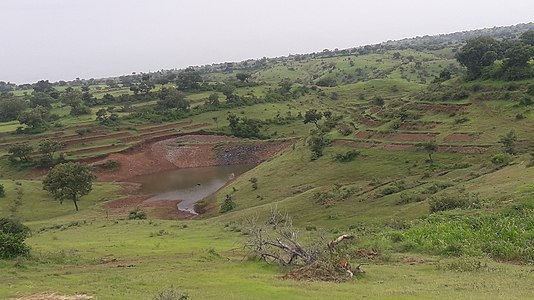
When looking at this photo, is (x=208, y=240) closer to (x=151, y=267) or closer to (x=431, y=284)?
(x=151, y=267)

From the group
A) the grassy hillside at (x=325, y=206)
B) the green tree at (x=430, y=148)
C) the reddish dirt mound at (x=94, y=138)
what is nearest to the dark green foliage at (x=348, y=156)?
the grassy hillside at (x=325, y=206)

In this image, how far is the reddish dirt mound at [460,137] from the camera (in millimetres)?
58075

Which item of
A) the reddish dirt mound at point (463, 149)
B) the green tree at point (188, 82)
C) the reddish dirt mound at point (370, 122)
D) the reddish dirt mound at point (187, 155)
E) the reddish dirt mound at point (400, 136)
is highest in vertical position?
the green tree at point (188, 82)

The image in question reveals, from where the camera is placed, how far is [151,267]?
21875 mm

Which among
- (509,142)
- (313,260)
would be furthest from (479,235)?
(509,142)

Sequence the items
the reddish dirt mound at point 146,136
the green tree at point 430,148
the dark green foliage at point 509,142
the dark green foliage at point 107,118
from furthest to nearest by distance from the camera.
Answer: the dark green foliage at point 107,118
the reddish dirt mound at point 146,136
the green tree at point 430,148
the dark green foliage at point 509,142

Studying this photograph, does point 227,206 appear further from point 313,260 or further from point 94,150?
point 94,150

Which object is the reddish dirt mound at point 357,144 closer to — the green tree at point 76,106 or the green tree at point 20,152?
the green tree at point 20,152

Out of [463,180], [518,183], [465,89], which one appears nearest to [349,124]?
[465,89]

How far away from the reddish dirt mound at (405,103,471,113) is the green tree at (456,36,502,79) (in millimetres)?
12541

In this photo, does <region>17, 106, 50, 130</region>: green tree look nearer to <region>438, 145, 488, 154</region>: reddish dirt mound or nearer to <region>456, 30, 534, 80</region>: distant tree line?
<region>438, 145, 488, 154</region>: reddish dirt mound

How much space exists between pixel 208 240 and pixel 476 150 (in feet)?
118

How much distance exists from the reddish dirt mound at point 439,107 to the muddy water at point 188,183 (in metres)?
31.1

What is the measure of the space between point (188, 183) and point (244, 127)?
92.3ft
